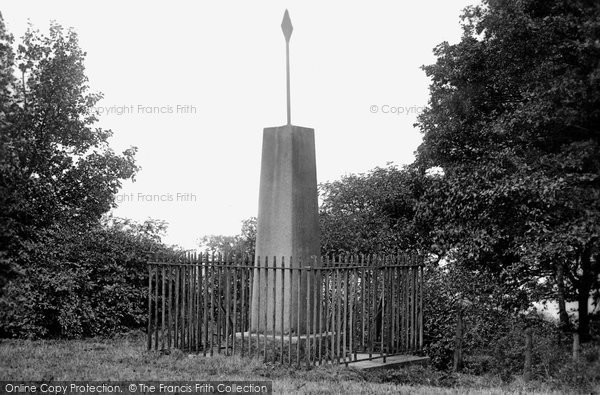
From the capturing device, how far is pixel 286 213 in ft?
44.8

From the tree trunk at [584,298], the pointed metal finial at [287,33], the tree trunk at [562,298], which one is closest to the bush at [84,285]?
the pointed metal finial at [287,33]

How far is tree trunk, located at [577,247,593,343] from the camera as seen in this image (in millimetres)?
16797

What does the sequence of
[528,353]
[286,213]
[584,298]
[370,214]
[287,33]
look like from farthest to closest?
[370,214] → [584,298] → [528,353] → [287,33] → [286,213]

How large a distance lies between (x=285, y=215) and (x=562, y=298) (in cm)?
719

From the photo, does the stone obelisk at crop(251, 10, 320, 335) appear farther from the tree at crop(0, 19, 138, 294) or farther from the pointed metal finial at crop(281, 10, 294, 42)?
the tree at crop(0, 19, 138, 294)

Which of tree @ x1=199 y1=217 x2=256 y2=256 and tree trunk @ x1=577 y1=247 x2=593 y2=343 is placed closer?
tree trunk @ x1=577 y1=247 x2=593 y2=343

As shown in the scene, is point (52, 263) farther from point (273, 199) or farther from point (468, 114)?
point (468, 114)

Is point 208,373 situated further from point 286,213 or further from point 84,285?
point 84,285

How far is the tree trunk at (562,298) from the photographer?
1614cm

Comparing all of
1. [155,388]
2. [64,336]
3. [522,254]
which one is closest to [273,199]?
[155,388]

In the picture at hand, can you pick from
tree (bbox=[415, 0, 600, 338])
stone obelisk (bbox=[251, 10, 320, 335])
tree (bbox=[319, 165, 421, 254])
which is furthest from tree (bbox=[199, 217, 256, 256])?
stone obelisk (bbox=[251, 10, 320, 335])

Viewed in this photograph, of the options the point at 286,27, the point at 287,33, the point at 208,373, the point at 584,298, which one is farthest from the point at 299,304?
the point at 584,298

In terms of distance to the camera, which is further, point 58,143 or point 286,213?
point 58,143

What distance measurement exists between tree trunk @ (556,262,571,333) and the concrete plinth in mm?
5927
